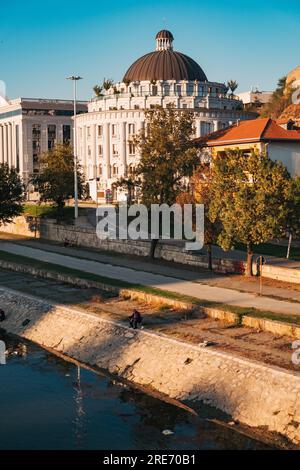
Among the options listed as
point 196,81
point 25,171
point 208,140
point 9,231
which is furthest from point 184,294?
point 25,171

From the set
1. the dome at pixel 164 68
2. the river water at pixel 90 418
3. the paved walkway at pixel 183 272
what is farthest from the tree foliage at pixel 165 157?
the dome at pixel 164 68

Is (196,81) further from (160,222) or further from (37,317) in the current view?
(37,317)

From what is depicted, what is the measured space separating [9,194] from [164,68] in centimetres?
5350

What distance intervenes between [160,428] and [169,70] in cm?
10490

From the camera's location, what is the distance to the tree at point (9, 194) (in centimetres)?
8244

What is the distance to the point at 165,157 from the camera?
5812cm

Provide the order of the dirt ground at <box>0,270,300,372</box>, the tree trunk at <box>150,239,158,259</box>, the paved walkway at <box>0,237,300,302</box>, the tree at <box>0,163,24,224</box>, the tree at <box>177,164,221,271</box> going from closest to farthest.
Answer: the dirt ground at <box>0,270,300,372</box> → the paved walkway at <box>0,237,300,302</box> → the tree at <box>177,164,221,271</box> → the tree trunk at <box>150,239,158,259</box> → the tree at <box>0,163,24,224</box>

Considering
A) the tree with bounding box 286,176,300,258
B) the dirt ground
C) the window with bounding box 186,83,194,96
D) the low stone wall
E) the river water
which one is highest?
the window with bounding box 186,83,194,96

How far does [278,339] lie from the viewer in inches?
1371

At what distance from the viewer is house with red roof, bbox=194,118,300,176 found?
69625 millimetres

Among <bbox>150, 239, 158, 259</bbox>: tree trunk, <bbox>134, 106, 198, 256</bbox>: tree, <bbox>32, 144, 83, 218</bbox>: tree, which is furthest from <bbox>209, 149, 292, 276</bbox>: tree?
<bbox>32, 144, 83, 218</bbox>: tree

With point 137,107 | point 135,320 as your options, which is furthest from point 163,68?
point 135,320

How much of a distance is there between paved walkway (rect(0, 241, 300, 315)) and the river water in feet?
36.7

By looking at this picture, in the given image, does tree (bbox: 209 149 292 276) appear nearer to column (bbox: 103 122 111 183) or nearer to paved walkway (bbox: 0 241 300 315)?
paved walkway (bbox: 0 241 300 315)
